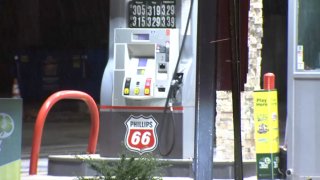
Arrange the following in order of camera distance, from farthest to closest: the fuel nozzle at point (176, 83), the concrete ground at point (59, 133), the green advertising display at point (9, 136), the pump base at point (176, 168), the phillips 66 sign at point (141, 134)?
the concrete ground at point (59, 133) < the phillips 66 sign at point (141, 134) < the fuel nozzle at point (176, 83) < the pump base at point (176, 168) < the green advertising display at point (9, 136)

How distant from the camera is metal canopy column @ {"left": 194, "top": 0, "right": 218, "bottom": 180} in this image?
15.5 ft

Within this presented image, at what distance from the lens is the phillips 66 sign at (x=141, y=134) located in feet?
29.2

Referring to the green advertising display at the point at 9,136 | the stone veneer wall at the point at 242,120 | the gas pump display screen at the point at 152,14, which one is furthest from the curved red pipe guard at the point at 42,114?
the green advertising display at the point at 9,136

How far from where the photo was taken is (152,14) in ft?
29.5

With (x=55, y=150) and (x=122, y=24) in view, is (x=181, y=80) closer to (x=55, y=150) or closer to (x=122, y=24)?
(x=122, y=24)

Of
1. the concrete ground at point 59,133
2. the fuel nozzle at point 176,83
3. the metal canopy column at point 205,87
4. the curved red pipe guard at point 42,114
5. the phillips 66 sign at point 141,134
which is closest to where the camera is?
the metal canopy column at point 205,87

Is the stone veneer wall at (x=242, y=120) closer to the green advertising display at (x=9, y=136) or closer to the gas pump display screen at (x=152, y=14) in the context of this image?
the gas pump display screen at (x=152, y=14)

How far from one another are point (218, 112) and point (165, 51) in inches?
45.5

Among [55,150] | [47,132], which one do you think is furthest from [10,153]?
[47,132]

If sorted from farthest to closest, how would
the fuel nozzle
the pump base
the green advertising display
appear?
the fuel nozzle → the pump base → the green advertising display

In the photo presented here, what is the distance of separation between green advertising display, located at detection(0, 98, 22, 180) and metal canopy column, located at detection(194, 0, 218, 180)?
2.56m

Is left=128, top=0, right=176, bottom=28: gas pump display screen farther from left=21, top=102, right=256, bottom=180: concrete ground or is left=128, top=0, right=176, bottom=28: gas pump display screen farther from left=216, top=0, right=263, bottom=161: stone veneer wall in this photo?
left=21, top=102, right=256, bottom=180: concrete ground

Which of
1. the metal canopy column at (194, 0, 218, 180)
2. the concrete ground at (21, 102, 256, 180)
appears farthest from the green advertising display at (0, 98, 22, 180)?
the metal canopy column at (194, 0, 218, 180)

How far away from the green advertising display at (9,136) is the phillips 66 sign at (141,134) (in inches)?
85.3
